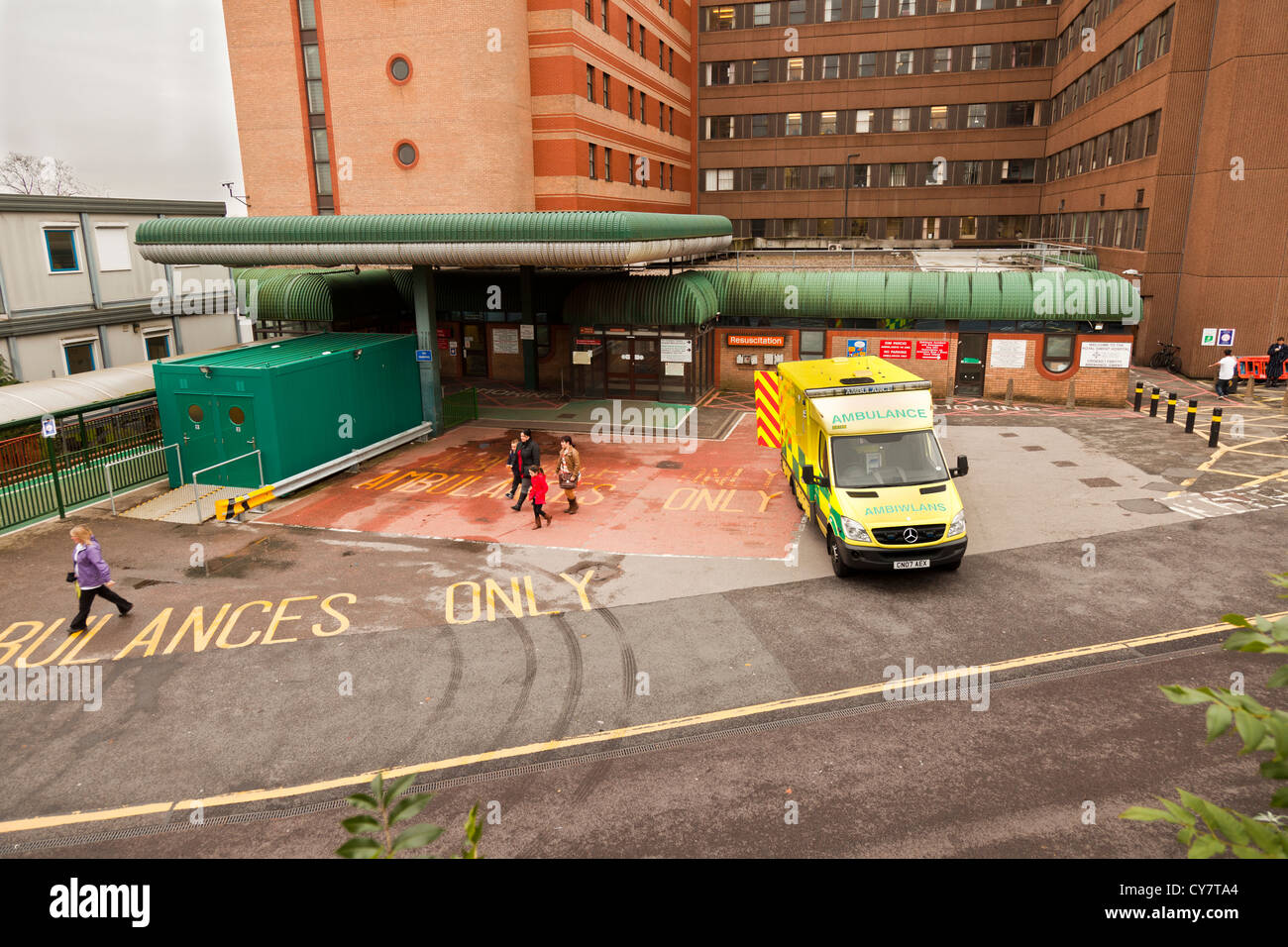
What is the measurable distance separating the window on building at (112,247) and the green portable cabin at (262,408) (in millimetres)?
11806

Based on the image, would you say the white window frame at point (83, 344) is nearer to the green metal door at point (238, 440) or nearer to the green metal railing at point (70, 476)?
the green metal railing at point (70, 476)

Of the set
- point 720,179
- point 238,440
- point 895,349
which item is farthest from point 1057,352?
point 720,179

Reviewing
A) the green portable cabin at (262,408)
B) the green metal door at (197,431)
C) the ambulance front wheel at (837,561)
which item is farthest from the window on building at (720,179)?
the ambulance front wheel at (837,561)

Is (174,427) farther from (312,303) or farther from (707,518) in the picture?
(707,518)

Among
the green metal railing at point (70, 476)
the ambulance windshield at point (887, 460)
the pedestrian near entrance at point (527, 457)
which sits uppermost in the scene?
the ambulance windshield at point (887, 460)

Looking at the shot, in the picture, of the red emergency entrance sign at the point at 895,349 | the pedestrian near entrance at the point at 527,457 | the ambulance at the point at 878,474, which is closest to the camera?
the ambulance at the point at 878,474

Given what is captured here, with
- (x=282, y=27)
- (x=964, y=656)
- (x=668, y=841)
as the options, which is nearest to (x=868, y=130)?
(x=282, y=27)

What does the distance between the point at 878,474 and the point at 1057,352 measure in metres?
18.6

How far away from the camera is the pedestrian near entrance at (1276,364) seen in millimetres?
31697

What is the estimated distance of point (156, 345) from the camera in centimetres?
3194

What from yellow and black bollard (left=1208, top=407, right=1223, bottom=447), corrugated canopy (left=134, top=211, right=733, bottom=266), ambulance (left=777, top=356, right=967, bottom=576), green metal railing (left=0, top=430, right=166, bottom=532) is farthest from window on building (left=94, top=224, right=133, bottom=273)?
yellow and black bollard (left=1208, top=407, right=1223, bottom=447)

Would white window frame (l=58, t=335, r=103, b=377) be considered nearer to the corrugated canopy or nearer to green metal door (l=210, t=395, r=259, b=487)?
the corrugated canopy

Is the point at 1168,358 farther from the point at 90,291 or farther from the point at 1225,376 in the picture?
the point at 90,291
